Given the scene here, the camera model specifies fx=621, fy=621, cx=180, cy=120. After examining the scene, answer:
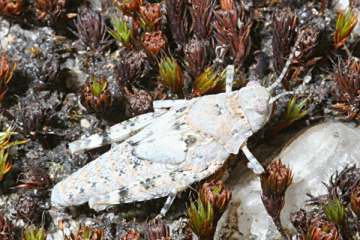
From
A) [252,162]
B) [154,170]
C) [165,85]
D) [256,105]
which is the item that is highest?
[256,105]

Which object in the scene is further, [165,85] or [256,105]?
[165,85]

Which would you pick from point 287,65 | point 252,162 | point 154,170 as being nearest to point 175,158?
point 154,170

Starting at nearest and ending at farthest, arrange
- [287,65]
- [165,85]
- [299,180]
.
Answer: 1. [299,180]
2. [287,65]
3. [165,85]

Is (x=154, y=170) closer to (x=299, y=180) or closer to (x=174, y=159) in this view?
(x=174, y=159)

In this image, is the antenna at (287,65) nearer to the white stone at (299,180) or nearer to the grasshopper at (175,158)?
the grasshopper at (175,158)

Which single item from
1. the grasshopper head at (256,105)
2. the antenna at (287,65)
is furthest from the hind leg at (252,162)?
the antenna at (287,65)

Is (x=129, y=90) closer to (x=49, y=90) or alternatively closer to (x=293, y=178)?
(x=49, y=90)

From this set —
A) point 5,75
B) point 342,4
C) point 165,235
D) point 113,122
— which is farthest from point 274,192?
point 5,75
